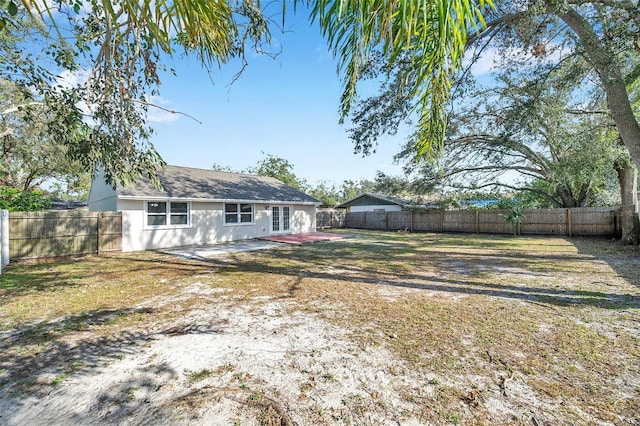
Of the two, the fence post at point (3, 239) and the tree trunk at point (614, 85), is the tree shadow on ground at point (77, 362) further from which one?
the tree trunk at point (614, 85)

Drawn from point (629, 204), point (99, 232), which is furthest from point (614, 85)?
point (99, 232)

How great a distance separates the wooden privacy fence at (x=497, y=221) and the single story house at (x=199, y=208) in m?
6.29

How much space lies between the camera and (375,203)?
1165 inches

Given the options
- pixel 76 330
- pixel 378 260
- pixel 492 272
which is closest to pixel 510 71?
pixel 492 272

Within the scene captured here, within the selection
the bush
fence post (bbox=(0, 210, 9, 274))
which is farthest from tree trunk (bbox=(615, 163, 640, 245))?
the bush

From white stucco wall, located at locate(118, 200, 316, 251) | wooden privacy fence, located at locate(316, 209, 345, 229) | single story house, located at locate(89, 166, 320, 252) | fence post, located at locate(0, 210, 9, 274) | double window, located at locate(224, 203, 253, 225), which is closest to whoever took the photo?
fence post, located at locate(0, 210, 9, 274)

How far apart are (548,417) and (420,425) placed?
964 mm

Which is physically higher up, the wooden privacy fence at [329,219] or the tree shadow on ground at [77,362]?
the wooden privacy fence at [329,219]

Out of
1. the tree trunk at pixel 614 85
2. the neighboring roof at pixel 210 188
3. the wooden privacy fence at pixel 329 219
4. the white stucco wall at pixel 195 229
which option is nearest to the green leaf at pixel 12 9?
the tree trunk at pixel 614 85

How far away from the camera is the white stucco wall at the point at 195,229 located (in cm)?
1112

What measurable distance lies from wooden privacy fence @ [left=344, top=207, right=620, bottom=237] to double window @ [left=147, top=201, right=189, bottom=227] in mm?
14012

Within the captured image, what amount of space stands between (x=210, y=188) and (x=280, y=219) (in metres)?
4.22

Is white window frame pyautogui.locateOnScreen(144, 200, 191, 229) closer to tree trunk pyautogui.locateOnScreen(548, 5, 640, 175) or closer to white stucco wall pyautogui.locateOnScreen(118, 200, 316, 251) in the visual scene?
white stucco wall pyautogui.locateOnScreen(118, 200, 316, 251)

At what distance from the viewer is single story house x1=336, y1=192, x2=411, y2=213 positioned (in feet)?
92.6
